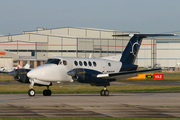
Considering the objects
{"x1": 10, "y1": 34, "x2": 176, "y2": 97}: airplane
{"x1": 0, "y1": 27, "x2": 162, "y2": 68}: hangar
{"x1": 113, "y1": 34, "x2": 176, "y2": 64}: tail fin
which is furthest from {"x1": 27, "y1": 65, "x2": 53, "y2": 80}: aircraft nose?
{"x1": 0, "y1": 27, "x2": 162, "y2": 68}: hangar

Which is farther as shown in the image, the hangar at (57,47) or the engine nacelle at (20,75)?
the hangar at (57,47)

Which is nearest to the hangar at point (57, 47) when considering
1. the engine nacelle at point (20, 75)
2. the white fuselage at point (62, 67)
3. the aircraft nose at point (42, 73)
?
the engine nacelle at point (20, 75)

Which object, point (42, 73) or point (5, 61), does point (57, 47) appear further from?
point (42, 73)

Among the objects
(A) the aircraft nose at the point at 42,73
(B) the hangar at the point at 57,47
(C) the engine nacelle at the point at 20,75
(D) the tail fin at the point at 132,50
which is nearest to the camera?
(A) the aircraft nose at the point at 42,73

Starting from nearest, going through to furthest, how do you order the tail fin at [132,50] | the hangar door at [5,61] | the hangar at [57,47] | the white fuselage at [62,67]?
the white fuselage at [62,67]
the tail fin at [132,50]
the hangar door at [5,61]
the hangar at [57,47]

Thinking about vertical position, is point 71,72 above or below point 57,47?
below

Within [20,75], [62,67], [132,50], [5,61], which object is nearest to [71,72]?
[62,67]

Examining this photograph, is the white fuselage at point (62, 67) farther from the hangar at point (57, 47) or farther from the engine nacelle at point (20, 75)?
the hangar at point (57, 47)

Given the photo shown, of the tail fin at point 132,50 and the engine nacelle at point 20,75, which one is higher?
the tail fin at point 132,50

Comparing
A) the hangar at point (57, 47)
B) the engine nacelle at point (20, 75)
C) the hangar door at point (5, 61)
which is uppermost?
the hangar at point (57, 47)

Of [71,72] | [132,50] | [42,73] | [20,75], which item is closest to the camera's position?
[42,73]

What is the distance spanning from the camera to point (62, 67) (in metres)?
23.1

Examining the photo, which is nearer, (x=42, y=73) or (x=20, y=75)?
(x=42, y=73)

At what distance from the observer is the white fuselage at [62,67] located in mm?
22016
